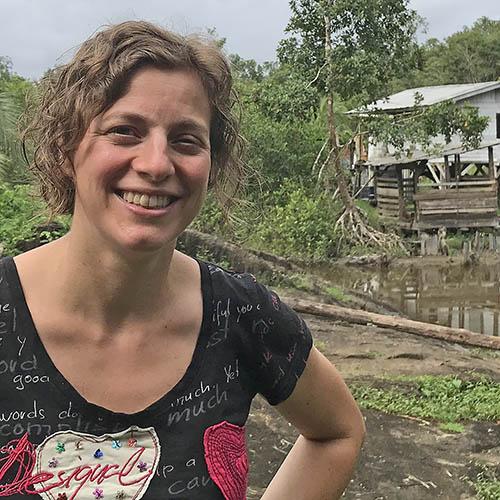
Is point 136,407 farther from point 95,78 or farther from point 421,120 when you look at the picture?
point 421,120

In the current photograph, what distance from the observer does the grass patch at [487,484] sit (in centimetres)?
536

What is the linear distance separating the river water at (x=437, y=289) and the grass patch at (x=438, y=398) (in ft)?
19.5

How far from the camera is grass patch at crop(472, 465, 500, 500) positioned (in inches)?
211

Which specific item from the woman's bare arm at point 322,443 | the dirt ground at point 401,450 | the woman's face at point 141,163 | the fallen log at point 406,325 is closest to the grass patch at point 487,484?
the dirt ground at point 401,450

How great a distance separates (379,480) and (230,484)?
14.3ft

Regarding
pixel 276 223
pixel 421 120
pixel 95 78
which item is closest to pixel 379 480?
pixel 95 78

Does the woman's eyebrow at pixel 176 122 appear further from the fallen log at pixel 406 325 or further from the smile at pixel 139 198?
the fallen log at pixel 406 325

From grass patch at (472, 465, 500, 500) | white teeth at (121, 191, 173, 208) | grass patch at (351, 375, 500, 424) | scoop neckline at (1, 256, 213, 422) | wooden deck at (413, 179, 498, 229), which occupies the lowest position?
grass patch at (472, 465, 500, 500)

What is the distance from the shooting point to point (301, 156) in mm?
21234

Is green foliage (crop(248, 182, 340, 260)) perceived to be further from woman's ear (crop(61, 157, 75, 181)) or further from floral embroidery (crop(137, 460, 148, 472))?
floral embroidery (crop(137, 460, 148, 472))

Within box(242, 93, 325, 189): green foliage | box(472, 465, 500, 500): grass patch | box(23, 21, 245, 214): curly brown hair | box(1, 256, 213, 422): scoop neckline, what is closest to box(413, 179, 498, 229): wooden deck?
box(242, 93, 325, 189): green foliage

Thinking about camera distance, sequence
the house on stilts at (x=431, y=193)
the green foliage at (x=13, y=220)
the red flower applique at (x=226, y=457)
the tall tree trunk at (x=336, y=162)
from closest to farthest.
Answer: the red flower applique at (x=226, y=457) → the green foliage at (x=13, y=220) → the tall tree trunk at (x=336, y=162) → the house on stilts at (x=431, y=193)

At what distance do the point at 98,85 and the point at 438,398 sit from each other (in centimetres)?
704

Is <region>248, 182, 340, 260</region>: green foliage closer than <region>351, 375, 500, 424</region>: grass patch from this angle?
No
